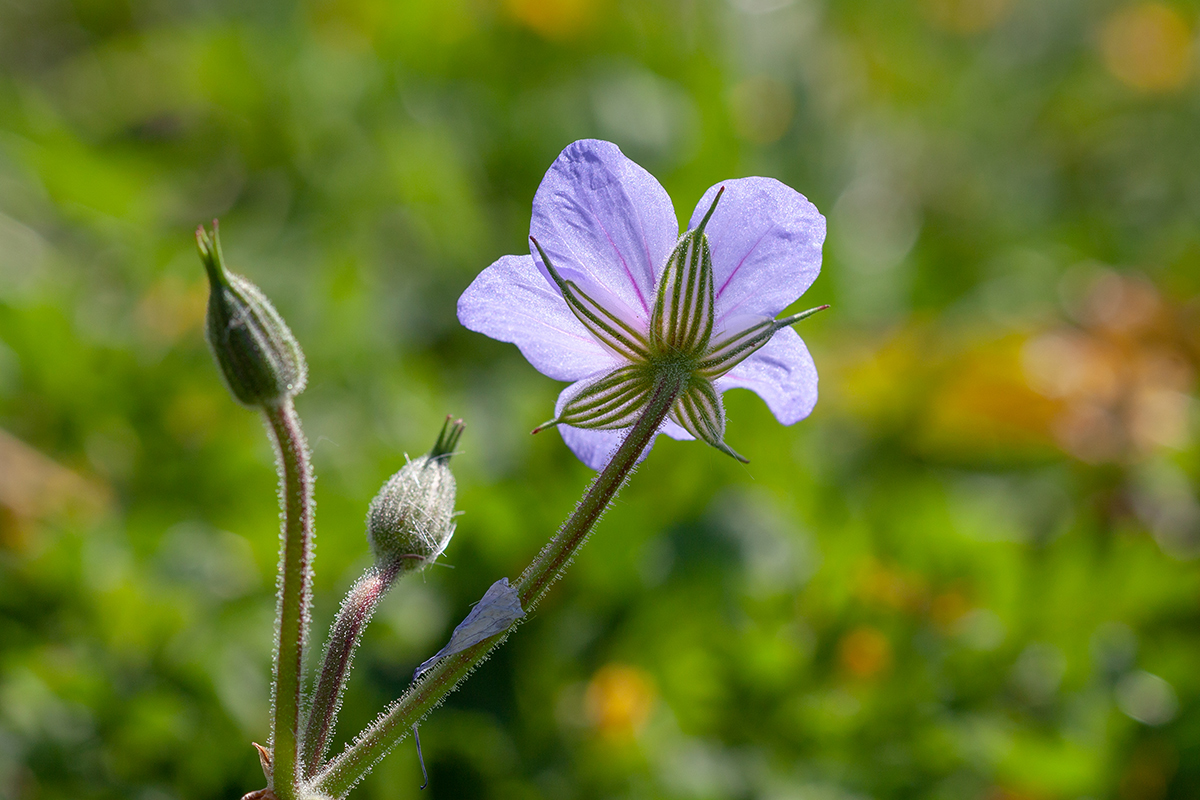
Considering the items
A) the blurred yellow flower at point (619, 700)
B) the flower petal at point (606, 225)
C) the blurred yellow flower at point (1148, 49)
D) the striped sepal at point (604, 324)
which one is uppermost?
the blurred yellow flower at point (1148, 49)

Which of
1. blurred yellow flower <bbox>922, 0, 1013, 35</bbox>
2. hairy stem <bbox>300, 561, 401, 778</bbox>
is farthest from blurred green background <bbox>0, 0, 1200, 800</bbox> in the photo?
hairy stem <bbox>300, 561, 401, 778</bbox>

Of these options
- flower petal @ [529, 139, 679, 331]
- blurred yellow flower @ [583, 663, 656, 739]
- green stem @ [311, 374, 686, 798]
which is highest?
flower petal @ [529, 139, 679, 331]

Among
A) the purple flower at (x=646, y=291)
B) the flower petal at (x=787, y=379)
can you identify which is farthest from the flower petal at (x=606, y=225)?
the flower petal at (x=787, y=379)

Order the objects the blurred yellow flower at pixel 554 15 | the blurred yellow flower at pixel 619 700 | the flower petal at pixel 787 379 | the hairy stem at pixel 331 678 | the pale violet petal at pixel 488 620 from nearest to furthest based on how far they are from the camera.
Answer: the pale violet petal at pixel 488 620
the hairy stem at pixel 331 678
the flower petal at pixel 787 379
the blurred yellow flower at pixel 619 700
the blurred yellow flower at pixel 554 15

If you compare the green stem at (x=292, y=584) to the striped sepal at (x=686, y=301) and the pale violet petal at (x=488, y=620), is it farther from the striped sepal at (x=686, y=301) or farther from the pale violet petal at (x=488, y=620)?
the striped sepal at (x=686, y=301)

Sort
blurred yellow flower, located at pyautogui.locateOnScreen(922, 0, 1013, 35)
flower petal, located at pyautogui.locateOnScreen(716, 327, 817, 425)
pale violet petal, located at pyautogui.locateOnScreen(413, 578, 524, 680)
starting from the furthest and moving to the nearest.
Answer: blurred yellow flower, located at pyautogui.locateOnScreen(922, 0, 1013, 35) → flower petal, located at pyautogui.locateOnScreen(716, 327, 817, 425) → pale violet petal, located at pyautogui.locateOnScreen(413, 578, 524, 680)

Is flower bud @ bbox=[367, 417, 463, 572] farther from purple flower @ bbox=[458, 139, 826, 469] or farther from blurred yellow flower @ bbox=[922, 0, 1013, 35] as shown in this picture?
blurred yellow flower @ bbox=[922, 0, 1013, 35]

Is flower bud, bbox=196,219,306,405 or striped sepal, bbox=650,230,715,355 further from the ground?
flower bud, bbox=196,219,306,405

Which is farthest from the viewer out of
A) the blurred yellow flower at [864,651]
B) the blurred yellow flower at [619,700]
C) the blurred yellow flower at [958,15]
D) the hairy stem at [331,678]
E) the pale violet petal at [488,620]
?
the blurred yellow flower at [958,15]
